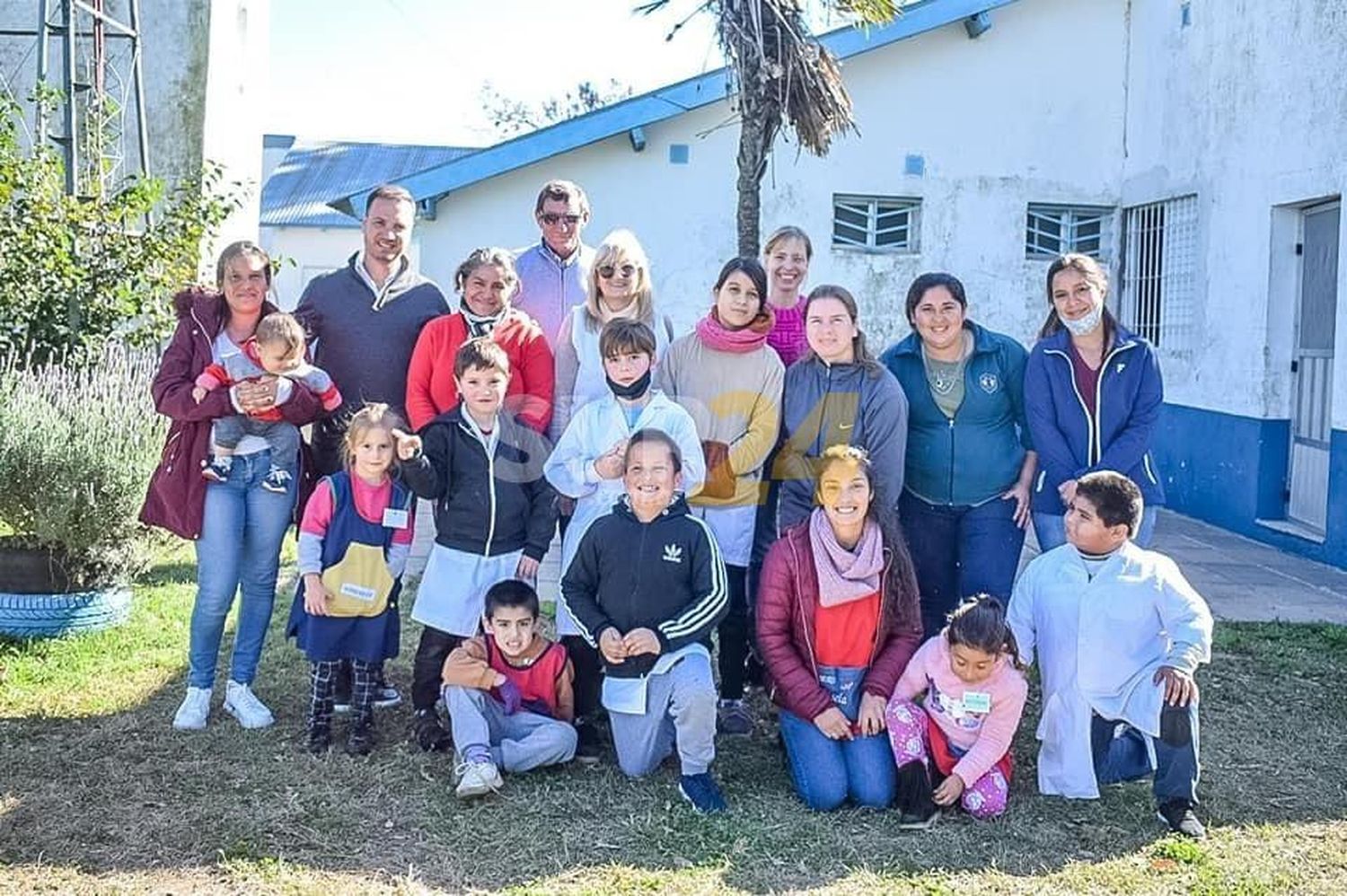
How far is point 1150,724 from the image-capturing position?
4.25 metres

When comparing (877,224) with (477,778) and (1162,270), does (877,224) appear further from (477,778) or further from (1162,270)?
(477,778)

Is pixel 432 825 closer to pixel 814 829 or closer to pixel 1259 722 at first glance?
pixel 814 829

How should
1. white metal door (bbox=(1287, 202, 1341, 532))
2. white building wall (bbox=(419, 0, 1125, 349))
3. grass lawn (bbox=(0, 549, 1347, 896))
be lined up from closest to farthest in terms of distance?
grass lawn (bbox=(0, 549, 1347, 896)), white metal door (bbox=(1287, 202, 1341, 532)), white building wall (bbox=(419, 0, 1125, 349))

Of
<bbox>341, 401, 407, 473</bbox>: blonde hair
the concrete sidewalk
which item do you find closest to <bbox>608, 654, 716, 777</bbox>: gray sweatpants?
<bbox>341, 401, 407, 473</bbox>: blonde hair

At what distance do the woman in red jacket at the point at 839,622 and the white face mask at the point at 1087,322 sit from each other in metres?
1.04

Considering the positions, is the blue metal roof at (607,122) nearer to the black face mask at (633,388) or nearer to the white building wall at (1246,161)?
the white building wall at (1246,161)

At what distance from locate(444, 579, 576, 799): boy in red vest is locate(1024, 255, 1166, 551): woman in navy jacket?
1.97 m

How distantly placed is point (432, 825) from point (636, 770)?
0.76m

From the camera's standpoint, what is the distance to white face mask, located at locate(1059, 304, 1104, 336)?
15.8ft

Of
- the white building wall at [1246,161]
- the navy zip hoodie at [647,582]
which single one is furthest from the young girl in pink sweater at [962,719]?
the white building wall at [1246,161]

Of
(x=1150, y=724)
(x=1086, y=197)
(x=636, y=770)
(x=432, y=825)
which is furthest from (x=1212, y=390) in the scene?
(x=432, y=825)

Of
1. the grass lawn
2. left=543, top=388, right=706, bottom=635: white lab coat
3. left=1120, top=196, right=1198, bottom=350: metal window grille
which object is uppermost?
left=1120, top=196, right=1198, bottom=350: metal window grille

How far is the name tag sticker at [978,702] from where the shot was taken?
4.19m

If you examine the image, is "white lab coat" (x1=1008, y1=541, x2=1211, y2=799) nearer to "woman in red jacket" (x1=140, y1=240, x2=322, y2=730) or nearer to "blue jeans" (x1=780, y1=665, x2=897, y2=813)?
"blue jeans" (x1=780, y1=665, x2=897, y2=813)
